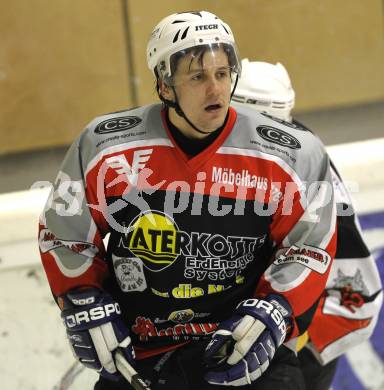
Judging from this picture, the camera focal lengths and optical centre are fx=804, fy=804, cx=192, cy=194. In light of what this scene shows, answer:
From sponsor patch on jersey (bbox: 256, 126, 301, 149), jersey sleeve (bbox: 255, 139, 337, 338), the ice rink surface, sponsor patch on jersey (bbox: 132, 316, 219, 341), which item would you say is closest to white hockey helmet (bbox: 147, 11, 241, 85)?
sponsor patch on jersey (bbox: 256, 126, 301, 149)

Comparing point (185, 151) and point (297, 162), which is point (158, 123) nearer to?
point (185, 151)

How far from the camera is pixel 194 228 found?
4.46 feet

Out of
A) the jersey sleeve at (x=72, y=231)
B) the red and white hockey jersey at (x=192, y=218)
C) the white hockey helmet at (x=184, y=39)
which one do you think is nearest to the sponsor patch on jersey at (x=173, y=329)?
the red and white hockey jersey at (x=192, y=218)

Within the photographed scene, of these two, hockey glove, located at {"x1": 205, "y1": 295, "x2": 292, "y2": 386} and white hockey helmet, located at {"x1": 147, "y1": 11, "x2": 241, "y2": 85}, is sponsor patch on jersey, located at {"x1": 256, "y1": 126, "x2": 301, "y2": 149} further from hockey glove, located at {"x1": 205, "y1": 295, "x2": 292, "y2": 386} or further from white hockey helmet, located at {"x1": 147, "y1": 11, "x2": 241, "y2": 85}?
hockey glove, located at {"x1": 205, "y1": 295, "x2": 292, "y2": 386}

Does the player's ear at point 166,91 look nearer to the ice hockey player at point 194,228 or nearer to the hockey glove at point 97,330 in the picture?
the ice hockey player at point 194,228

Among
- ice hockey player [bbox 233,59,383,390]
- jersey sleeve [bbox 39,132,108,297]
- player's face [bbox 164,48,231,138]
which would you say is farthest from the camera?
ice hockey player [bbox 233,59,383,390]

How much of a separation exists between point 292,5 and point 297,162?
4.06 ft

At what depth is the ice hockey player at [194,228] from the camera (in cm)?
132

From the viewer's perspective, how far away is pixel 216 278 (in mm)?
1396

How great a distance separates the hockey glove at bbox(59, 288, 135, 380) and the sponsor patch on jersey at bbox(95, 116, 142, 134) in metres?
0.28

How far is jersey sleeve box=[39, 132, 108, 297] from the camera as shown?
1.39 metres

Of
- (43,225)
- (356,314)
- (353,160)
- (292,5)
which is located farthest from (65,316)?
(292,5)

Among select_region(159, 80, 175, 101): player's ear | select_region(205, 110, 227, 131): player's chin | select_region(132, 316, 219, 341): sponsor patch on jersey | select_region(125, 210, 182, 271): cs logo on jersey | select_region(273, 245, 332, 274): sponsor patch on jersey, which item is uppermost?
select_region(159, 80, 175, 101): player's ear

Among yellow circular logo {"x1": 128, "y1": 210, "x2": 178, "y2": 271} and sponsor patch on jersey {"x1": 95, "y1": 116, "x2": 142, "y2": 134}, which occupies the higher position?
sponsor patch on jersey {"x1": 95, "y1": 116, "x2": 142, "y2": 134}
